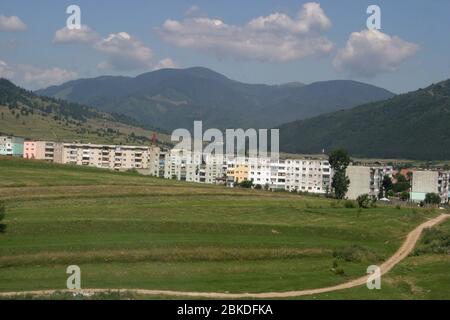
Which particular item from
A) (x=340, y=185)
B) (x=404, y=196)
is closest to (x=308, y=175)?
(x=404, y=196)

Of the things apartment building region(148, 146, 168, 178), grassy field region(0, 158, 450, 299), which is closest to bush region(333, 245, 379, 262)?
grassy field region(0, 158, 450, 299)

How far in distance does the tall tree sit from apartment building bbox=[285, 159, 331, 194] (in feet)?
87.6

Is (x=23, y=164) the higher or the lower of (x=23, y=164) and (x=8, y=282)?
the higher

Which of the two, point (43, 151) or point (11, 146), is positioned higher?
Result: point (11, 146)

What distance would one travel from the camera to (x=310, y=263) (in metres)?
34.1

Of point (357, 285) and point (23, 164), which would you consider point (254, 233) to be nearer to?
point (357, 285)

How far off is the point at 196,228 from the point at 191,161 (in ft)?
300

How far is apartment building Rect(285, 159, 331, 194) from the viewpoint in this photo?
124125 mm

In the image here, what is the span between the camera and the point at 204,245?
35.8 m

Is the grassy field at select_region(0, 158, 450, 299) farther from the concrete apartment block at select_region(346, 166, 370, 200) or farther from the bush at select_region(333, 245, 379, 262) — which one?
the concrete apartment block at select_region(346, 166, 370, 200)

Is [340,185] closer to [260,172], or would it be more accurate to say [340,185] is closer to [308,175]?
[308,175]

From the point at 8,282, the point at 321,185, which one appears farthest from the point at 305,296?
the point at 321,185

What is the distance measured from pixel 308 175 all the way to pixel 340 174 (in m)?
34.1

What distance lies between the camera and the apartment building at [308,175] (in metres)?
124
